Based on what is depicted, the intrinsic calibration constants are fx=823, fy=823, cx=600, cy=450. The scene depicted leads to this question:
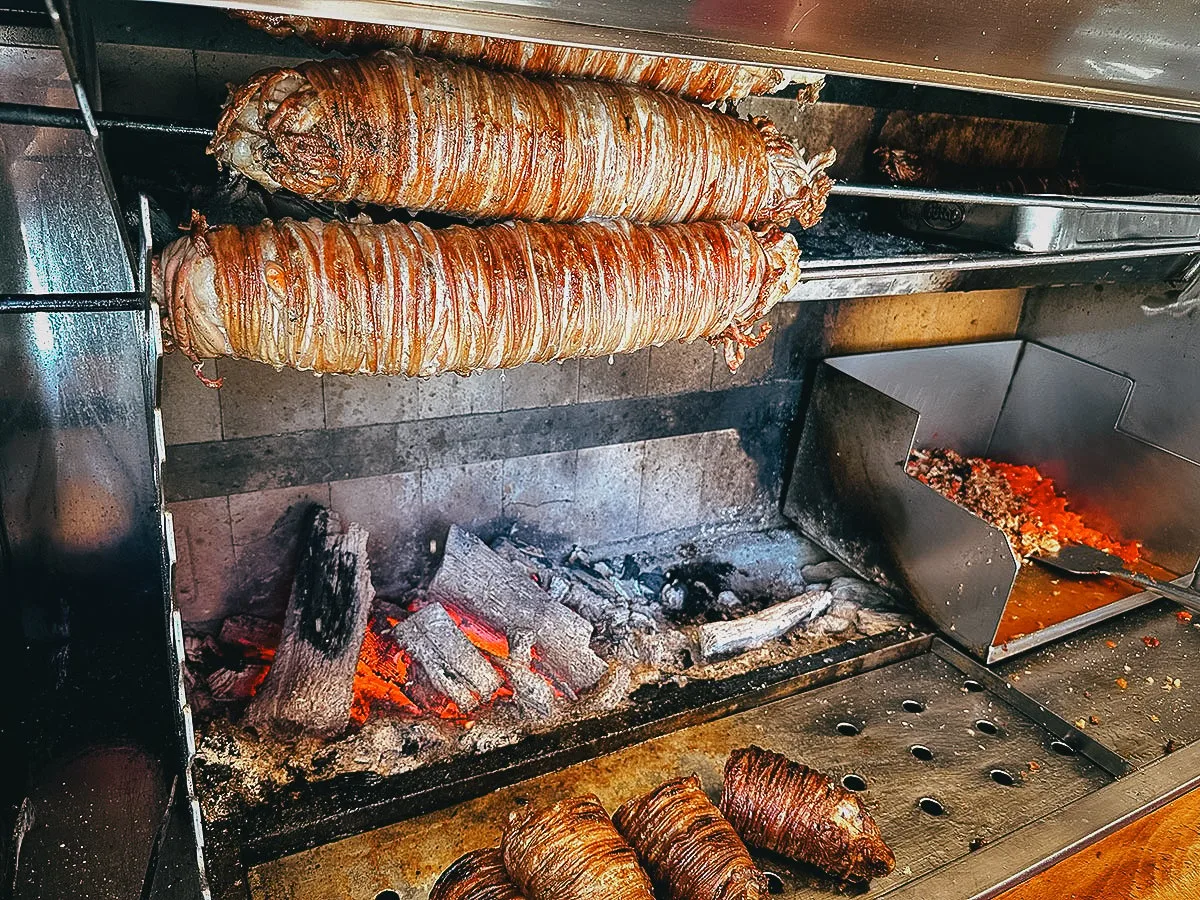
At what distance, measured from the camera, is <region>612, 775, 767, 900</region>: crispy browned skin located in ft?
6.73

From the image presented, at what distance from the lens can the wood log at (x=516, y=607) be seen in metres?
3.08

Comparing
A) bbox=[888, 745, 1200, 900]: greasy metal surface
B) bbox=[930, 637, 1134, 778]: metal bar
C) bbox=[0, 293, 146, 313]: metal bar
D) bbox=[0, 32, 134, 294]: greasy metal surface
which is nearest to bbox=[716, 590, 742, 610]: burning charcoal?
bbox=[930, 637, 1134, 778]: metal bar

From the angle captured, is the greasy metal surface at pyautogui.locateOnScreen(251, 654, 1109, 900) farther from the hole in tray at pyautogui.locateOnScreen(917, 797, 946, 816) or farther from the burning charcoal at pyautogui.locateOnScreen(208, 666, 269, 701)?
the burning charcoal at pyautogui.locateOnScreen(208, 666, 269, 701)

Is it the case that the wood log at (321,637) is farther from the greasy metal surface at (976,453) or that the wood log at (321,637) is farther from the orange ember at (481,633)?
the greasy metal surface at (976,453)

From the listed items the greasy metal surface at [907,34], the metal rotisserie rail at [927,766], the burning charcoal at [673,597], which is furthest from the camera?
the burning charcoal at [673,597]

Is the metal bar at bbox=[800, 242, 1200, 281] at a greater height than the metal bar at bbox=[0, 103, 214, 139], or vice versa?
the metal bar at bbox=[0, 103, 214, 139]

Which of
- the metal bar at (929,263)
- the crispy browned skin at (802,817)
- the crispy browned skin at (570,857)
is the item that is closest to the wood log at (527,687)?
the crispy browned skin at (802,817)

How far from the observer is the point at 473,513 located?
357 centimetres

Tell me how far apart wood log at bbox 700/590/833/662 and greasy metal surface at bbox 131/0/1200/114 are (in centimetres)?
225

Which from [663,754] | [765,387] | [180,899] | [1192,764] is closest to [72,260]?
[180,899]

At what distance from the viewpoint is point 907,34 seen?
1.41 m

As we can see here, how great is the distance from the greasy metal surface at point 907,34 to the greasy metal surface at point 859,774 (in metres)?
2.11

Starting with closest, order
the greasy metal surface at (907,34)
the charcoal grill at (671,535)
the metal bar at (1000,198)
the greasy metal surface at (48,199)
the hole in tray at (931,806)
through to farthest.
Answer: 1. the greasy metal surface at (907,34)
2. the charcoal grill at (671,535)
3. the greasy metal surface at (48,199)
4. the metal bar at (1000,198)
5. the hole in tray at (931,806)

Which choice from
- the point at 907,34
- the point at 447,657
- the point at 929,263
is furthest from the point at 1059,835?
the point at 907,34
